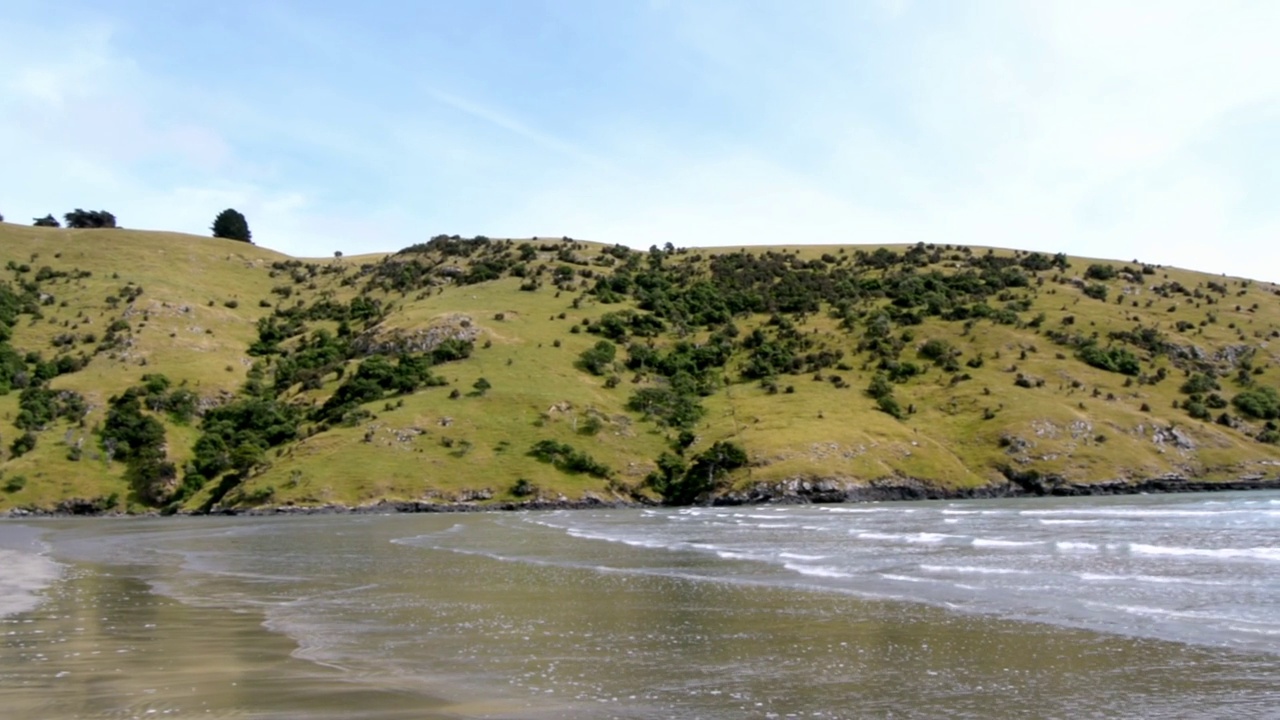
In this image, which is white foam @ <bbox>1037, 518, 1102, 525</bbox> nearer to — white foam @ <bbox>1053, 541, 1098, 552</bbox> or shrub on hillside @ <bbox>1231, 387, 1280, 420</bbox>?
white foam @ <bbox>1053, 541, 1098, 552</bbox>

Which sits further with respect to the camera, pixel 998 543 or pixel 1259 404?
pixel 1259 404

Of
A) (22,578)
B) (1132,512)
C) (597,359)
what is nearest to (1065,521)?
(1132,512)

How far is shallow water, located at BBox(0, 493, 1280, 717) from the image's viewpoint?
15.4 m

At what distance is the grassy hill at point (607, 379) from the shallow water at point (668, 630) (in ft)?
196

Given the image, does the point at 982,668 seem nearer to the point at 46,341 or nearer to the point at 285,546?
the point at 285,546

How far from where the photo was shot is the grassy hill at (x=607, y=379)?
350 feet

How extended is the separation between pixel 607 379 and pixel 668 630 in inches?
4414

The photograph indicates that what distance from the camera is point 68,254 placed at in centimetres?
18712

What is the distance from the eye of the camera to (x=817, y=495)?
9850 cm

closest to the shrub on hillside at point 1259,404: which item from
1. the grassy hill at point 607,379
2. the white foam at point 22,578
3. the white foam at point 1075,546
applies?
the grassy hill at point 607,379

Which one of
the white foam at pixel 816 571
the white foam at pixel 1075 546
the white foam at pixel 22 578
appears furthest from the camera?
the white foam at pixel 1075 546

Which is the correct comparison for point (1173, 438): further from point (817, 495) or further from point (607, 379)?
point (607, 379)

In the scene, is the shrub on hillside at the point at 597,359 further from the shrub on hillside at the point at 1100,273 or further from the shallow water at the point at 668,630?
→ the shrub on hillside at the point at 1100,273

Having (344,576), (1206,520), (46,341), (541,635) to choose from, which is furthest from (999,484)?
(46,341)
